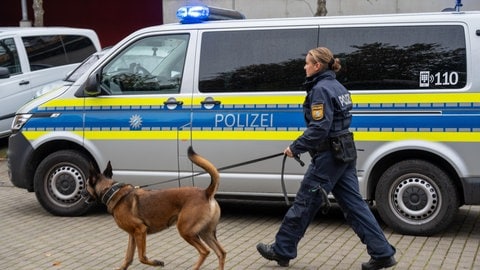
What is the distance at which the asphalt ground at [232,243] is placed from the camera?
6449 mm

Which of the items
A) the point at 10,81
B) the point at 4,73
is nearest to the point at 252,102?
the point at 4,73

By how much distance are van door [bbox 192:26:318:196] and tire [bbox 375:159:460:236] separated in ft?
2.92

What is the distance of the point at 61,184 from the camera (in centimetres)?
844

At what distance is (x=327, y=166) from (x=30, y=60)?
823 centimetres

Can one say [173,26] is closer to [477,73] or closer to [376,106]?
[376,106]

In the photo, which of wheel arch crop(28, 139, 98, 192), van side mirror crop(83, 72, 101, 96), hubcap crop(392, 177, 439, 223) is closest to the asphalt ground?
hubcap crop(392, 177, 439, 223)

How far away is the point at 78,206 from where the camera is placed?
27.5ft

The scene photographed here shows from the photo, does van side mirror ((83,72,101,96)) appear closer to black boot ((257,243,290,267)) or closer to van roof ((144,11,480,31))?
van roof ((144,11,480,31))

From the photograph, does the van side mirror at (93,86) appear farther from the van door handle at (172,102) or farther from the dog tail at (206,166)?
the dog tail at (206,166)

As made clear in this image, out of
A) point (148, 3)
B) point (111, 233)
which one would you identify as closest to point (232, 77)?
point (111, 233)

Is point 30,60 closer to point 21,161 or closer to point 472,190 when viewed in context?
point 21,161

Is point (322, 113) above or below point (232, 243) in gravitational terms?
above

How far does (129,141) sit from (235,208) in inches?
62.4

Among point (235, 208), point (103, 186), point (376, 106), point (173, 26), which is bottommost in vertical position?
point (235, 208)
